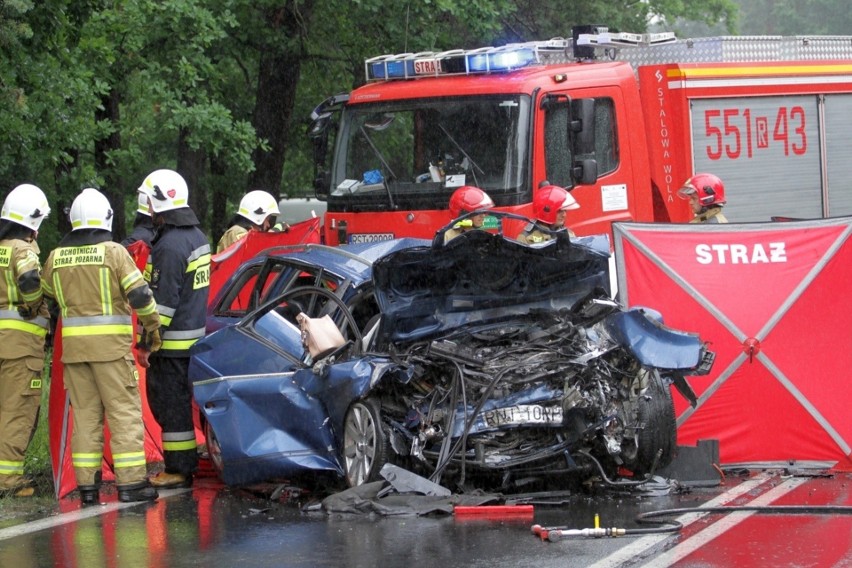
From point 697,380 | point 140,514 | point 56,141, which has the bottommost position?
point 140,514

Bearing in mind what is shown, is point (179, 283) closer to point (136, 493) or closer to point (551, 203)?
point (136, 493)

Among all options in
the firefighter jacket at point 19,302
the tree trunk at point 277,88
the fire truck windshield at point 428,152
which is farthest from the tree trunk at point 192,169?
the firefighter jacket at point 19,302

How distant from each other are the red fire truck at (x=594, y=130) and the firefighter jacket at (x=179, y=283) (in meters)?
3.01

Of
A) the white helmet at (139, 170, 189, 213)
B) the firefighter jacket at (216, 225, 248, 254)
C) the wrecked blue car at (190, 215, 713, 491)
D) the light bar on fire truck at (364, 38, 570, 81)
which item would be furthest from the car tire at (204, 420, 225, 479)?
the light bar on fire truck at (364, 38, 570, 81)

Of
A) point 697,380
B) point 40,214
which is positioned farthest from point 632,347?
point 40,214

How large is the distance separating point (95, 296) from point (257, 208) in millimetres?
4748

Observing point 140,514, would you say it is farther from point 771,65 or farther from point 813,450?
point 771,65

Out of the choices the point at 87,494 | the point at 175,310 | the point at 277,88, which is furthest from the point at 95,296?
the point at 277,88

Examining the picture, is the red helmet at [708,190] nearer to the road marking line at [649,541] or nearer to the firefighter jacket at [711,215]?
the firefighter jacket at [711,215]

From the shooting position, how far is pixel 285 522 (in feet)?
25.5

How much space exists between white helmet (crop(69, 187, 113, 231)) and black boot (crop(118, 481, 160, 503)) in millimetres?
1574

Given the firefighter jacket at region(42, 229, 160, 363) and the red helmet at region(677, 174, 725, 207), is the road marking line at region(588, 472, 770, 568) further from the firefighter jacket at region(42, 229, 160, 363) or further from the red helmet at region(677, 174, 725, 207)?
the firefighter jacket at region(42, 229, 160, 363)

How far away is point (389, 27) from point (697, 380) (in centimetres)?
1086

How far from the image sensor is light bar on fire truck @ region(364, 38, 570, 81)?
474 inches
